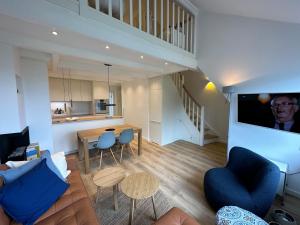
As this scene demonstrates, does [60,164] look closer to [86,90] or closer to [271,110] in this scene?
[271,110]

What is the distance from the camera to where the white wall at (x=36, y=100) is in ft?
9.69

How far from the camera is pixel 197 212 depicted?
1.93m

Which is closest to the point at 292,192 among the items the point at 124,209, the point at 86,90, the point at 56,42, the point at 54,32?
the point at 124,209

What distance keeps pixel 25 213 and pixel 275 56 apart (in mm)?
3860

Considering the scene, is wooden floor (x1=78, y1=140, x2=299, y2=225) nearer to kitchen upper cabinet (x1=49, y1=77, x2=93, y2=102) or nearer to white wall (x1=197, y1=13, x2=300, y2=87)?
white wall (x1=197, y1=13, x2=300, y2=87)

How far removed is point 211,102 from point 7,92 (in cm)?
551

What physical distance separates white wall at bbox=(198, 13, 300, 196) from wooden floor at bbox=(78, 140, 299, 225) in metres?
0.94

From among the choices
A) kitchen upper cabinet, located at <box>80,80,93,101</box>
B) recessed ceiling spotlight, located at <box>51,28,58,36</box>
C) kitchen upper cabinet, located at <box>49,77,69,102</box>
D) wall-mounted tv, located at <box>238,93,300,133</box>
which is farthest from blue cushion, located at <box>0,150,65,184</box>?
kitchen upper cabinet, located at <box>80,80,93,101</box>

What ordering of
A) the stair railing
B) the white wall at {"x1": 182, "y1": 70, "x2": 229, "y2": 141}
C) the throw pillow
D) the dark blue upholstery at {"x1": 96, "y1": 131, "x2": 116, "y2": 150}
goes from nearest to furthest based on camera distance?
the throw pillow
the dark blue upholstery at {"x1": 96, "y1": 131, "x2": 116, "y2": 150}
the stair railing
the white wall at {"x1": 182, "y1": 70, "x2": 229, "y2": 141}

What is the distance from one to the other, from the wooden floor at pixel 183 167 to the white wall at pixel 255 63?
940mm

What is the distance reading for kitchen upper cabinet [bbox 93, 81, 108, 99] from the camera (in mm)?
5918

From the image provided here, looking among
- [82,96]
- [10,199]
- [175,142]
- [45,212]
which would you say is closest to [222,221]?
[45,212]

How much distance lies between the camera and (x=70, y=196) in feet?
5.28

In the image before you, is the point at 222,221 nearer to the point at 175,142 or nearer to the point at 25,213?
the point at 25,213
